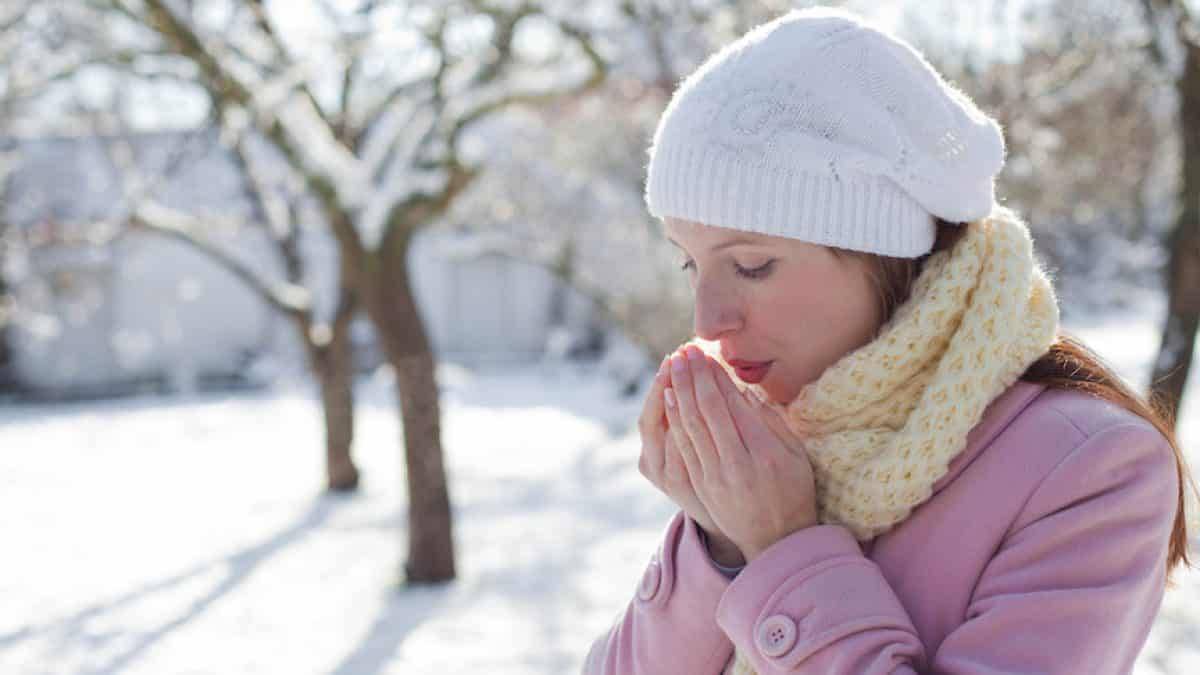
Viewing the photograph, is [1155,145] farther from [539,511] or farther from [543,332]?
[543,332]

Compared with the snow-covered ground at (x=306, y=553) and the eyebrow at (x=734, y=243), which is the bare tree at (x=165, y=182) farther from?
the eyebrow at (x=734, y=243)

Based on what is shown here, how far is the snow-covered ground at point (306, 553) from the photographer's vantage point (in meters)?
4.89

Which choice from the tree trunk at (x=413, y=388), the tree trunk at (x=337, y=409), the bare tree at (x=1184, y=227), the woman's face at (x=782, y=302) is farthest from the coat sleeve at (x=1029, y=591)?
the tree trunk at (x=337, y=409)

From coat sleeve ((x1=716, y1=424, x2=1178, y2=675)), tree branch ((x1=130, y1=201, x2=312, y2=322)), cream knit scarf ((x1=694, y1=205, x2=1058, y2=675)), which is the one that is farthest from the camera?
tree branch ((x1=130, y1=201, x2=312, y2=322))

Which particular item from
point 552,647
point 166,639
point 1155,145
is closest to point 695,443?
point 552,647

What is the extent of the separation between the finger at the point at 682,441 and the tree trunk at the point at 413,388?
448cm

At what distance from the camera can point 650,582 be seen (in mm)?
1162

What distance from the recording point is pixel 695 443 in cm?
104

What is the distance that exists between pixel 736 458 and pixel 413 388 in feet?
15.2

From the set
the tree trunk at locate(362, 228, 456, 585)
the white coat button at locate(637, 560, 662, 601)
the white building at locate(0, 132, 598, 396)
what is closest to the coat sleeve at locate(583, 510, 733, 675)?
the white coat button at locate(637, 560, 662, 601)

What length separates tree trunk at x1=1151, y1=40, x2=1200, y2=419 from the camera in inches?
185

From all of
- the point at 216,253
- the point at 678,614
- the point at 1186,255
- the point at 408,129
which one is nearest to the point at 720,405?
the point at 678,614

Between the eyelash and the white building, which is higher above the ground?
the eyelash

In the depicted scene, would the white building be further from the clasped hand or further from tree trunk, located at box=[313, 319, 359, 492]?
the clasped hand
